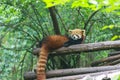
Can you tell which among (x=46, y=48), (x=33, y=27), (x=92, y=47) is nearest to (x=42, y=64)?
(x=46, y=48)

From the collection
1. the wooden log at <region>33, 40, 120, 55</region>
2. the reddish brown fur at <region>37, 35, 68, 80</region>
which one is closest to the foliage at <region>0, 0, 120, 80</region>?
the reddish brown fur at <region>37, 35, 68, 80</region>

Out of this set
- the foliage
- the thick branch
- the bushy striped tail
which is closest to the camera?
the bushy striped tail

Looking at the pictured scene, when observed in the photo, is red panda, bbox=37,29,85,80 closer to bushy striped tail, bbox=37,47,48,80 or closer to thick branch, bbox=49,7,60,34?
bushy striped tail, bbox=37,47,48,80

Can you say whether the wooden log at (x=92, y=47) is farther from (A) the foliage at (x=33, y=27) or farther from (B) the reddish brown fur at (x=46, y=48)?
(A) the foliage at (x=33, y=27)

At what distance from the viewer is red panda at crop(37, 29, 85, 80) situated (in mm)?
5023

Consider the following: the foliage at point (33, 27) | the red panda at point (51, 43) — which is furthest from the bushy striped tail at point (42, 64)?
the foliage at point (33, 27)

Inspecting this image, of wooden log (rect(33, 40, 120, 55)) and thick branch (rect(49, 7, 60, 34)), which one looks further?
thick branch (rect(49, 7, 60, 34))

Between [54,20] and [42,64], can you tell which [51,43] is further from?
[54,20]

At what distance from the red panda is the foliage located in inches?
24.7

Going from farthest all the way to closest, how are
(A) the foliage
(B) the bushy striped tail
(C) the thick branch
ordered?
1. (A) the foliage
2. (C) the thick branch
3. (B) the bushy striped tail

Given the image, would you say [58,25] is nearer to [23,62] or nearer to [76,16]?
[76,16]

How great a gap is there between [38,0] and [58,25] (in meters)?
0.70

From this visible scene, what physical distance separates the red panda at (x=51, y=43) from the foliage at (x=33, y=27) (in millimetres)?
628

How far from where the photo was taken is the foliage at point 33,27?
6617 millimetres
